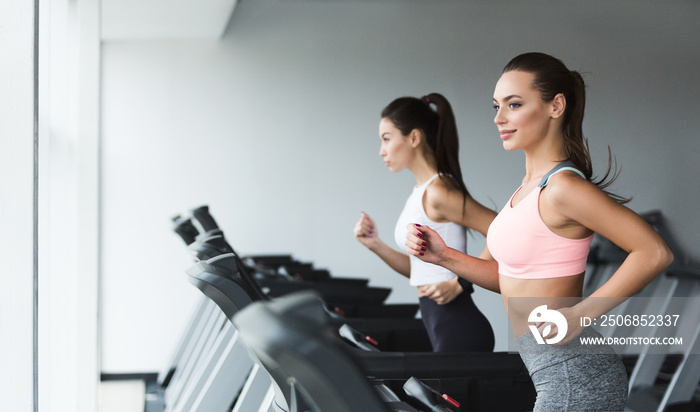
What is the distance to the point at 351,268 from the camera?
5230mm

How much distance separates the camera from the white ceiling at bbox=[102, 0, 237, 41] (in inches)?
163

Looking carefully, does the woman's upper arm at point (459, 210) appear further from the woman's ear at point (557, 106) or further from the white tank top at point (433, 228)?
the woman's ear at point (557, 106)

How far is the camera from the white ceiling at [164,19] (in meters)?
4.13

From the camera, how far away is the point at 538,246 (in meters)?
1.36

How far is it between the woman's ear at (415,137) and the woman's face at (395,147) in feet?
0.04

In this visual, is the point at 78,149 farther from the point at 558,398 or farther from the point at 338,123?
the point at 558,398

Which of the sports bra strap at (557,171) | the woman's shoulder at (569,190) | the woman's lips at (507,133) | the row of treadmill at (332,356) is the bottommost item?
the row of treadmill at (332,356)

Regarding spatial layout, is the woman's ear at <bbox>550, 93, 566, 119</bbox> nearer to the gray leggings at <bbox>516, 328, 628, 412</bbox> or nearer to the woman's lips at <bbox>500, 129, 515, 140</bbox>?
the woman's lips at <bbox>500, 129, 515, 140</bbox>

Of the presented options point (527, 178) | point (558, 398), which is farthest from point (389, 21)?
point (558, 398)

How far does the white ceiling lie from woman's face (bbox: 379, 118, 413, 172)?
2.05 m

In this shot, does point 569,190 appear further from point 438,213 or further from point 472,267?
point 438,213

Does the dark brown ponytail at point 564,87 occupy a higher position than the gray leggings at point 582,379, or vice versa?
the dark brown ponytail at point 564,87

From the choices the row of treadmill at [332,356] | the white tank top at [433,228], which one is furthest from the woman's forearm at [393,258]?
the row of treadmill at [332,356]

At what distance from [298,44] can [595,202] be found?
417 cm
